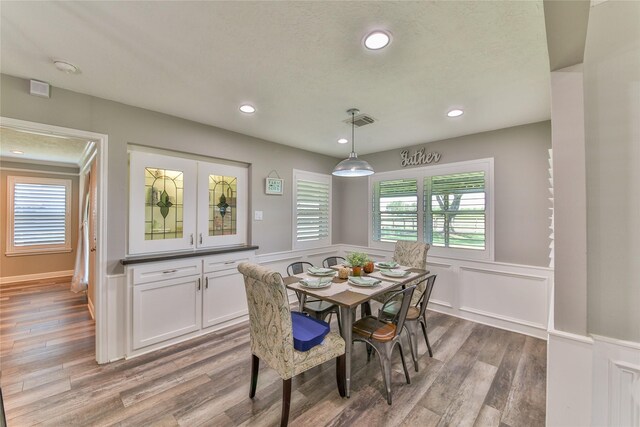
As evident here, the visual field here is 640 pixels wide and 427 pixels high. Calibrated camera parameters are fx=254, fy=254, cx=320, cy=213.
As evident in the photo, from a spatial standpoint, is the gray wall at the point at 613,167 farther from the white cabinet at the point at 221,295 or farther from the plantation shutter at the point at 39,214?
the plantation shutter at the point at 39,214

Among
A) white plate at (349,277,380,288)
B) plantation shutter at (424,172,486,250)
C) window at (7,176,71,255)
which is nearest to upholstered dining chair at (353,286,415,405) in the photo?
white plate at (349,277,380,288)

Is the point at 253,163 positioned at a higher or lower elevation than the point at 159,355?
higher

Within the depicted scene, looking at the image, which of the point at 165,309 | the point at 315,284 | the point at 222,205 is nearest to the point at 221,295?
the point at 165,309

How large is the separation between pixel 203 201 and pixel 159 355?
174 cm

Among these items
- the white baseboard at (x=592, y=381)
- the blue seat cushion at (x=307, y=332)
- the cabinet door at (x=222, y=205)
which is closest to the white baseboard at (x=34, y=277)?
the cabinet door at (x=222, y=205)

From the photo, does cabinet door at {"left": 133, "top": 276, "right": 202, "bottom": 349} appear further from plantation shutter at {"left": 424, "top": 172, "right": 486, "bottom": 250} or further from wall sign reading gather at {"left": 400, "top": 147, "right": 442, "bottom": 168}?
wall sign reading gather at {"left": 400, "top": 147, "right": 442, "bottom": 168}

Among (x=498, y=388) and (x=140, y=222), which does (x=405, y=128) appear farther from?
(x=140, y=222)

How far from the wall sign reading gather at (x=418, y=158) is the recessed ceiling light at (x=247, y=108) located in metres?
2.51

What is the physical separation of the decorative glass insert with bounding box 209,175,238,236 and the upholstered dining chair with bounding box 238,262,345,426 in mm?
1783

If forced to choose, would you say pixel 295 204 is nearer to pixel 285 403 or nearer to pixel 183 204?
pixel 183 204

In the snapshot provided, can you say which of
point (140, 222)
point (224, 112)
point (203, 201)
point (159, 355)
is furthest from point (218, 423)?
point (224, 112)

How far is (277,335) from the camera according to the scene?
1683 millimetres

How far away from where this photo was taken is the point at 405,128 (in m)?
3.26

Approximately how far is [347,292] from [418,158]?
2.70 meters
